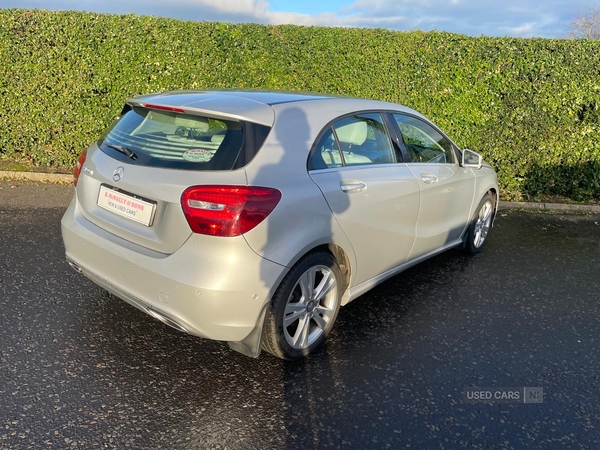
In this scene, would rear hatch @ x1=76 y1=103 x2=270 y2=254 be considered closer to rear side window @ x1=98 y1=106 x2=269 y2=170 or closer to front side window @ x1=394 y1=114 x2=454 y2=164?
rear side window @ x1=98 y1=106 x2=269 y2=170

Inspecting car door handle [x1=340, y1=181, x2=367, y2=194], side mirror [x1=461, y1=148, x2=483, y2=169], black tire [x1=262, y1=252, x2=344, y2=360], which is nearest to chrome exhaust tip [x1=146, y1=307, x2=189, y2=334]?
black tire [x1=262, y1=252, x2=344, y2=360]

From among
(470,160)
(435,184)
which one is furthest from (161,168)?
(470,160)

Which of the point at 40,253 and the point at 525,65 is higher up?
the point at 525,65

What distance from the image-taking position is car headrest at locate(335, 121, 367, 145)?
340 cm

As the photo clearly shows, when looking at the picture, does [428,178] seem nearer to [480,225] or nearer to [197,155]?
[480,225]

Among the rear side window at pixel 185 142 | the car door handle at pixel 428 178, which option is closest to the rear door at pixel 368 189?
the car door handle at pixel 428 178

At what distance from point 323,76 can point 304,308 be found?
18.2 ft

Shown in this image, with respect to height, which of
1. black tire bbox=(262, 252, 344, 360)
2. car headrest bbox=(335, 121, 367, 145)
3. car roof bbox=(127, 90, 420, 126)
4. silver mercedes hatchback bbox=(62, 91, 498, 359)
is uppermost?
car roof bbox=(127, 90, 420, 126)

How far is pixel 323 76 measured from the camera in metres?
7.85

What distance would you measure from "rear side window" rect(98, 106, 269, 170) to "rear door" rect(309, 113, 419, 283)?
1.65 ft

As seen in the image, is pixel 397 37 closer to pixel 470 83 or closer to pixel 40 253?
pixel 470 83

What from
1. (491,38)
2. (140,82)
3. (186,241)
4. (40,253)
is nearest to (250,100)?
(186,241)

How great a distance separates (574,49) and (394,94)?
107 inches

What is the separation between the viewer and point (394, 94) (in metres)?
7.94
